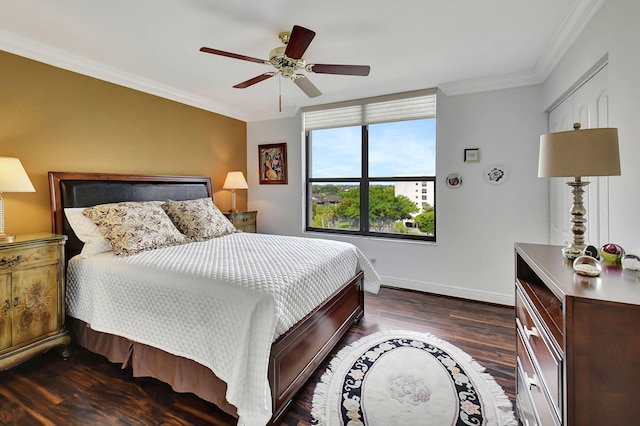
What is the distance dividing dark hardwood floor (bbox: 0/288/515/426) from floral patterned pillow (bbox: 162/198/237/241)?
4.03ft

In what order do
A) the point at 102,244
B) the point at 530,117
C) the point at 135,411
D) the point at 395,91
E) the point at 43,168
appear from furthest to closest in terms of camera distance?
the point at 395,91
the point at 530,117
the point at 43,168
the point at 102,244
the point at 135,411

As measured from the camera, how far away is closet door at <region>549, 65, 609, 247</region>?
1.83 metres

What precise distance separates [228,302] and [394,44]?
2378 mm

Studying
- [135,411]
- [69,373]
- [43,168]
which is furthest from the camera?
[43,168]

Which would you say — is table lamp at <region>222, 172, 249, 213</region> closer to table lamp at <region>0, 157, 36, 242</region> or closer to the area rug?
table lamp at <region>0, 157, 36, 242</region>

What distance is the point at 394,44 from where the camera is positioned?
2.50 metres

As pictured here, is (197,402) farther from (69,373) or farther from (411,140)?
(411,140)

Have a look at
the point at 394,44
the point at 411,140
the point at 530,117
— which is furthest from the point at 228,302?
the point at 530,117

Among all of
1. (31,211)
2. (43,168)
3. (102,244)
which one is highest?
(43,168)

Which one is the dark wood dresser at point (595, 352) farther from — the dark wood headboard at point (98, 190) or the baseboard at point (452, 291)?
the dark wood headboard at point (98, 190)

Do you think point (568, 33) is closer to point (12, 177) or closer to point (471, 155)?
point (471, 155)

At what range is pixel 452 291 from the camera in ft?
11.6

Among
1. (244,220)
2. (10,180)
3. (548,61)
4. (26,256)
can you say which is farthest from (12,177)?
(548,61)

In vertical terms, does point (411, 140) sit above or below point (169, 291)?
above
